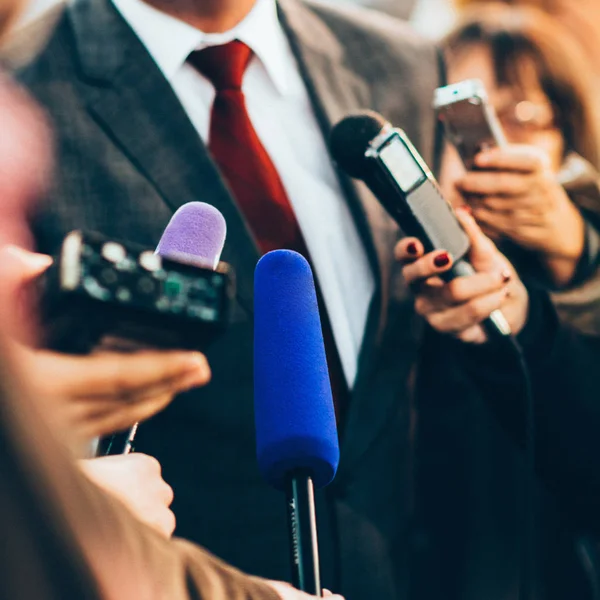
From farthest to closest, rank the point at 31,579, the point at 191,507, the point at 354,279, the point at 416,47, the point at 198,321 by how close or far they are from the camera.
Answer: the point at 416,47, the point at 354,279, the point at 191,507, the point at 198,321, the point at 31,579

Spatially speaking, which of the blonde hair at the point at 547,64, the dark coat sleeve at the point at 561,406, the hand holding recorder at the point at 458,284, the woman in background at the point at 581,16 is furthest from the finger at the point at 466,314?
the woman in background at the point at 581,16

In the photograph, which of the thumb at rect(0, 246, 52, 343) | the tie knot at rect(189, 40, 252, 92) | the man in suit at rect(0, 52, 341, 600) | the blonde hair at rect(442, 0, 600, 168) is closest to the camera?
the man in suit at rect(0, 52, 341, 600)

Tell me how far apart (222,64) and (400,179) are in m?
0.24

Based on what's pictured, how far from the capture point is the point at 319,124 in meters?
0.77

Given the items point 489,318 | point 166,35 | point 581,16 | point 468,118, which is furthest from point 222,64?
point 581,16

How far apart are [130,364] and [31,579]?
7.1 inches

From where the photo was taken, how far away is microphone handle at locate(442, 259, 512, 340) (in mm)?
646

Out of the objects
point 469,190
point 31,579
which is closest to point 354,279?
point 469,190

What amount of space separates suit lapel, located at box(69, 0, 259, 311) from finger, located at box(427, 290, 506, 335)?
17 centimetres

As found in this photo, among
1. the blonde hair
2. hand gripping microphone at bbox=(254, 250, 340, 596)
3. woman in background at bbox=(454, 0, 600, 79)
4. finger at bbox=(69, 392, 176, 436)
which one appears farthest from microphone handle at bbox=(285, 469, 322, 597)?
woman in background at bbox=(454, 0, 600, 79)

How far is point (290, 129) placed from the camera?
30.2 inches

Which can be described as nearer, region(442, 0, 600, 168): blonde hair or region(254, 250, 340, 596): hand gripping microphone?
region(254, 250, 340, 596): hand gripping microphone

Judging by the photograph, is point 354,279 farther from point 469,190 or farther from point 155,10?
point 155,10

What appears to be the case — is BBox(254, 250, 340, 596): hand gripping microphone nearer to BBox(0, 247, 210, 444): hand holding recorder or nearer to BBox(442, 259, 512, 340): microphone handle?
BBox(0, 247, 210, 444): hand holding recorder
